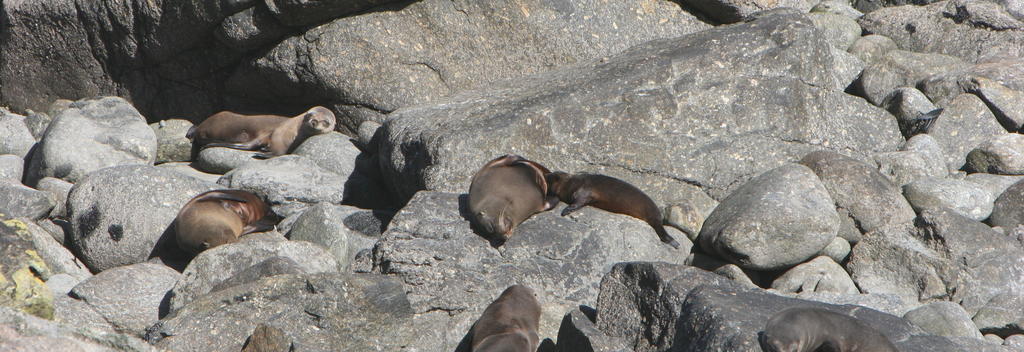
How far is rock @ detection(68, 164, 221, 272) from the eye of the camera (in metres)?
7.68

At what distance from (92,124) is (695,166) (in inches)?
209

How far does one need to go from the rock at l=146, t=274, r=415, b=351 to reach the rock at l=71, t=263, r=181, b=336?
2.96 feet

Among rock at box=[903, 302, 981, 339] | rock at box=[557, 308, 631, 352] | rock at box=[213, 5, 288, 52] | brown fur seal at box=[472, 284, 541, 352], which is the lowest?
rock at box=[903, 302, 981, 339]

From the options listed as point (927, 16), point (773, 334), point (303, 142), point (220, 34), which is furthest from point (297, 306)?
point (927, 16)

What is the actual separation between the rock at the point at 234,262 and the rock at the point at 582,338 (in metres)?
1.84

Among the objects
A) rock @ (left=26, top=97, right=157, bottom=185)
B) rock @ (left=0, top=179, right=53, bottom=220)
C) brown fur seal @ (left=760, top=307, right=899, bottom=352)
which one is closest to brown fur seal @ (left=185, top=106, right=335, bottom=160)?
rock @ (left=26, top=97, right=157, bottom=185)

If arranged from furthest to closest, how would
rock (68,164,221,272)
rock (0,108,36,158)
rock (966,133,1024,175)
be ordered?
1. rock (0,108,36,158)
2. rock (966,133,1024,175)
3. rock (68,164,221,272)

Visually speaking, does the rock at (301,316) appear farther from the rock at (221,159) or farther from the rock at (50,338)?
the rock at (221,159)

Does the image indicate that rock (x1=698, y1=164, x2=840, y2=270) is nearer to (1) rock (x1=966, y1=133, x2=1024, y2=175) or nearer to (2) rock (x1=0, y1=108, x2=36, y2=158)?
(1) rock (x1=966, y1=133, x2=1024, y2=175)

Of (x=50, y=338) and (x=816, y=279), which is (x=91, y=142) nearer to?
(x=816, y=279)

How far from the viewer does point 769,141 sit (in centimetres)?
809

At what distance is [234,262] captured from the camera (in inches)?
260

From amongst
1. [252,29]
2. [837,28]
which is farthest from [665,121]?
[252,29]

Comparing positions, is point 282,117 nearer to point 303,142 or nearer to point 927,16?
point 303,142
